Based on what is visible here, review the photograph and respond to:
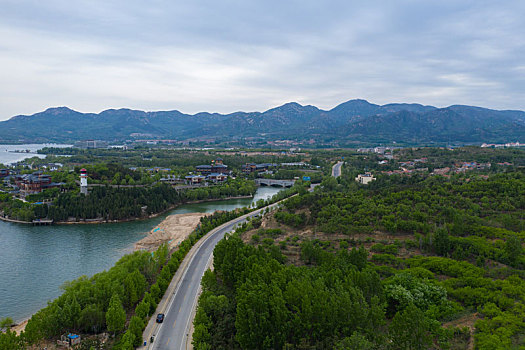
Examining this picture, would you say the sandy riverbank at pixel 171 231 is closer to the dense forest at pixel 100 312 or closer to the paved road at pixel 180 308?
the paved road at pixel 180 308

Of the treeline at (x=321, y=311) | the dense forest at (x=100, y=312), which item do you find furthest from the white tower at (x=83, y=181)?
the treeline at (x=321, y=311)

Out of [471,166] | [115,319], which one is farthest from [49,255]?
[471,166]

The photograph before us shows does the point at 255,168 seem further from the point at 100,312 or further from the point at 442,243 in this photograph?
the point at 100,312

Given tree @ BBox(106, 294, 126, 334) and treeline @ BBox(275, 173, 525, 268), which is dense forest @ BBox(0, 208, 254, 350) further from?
treeline @ BBox(275, 173, 525, 268)

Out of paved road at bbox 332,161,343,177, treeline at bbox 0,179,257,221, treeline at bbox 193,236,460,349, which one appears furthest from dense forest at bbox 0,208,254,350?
paved road at bbox 332,161,343,177

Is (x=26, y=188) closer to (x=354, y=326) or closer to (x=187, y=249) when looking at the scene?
(x=187, y=249)
